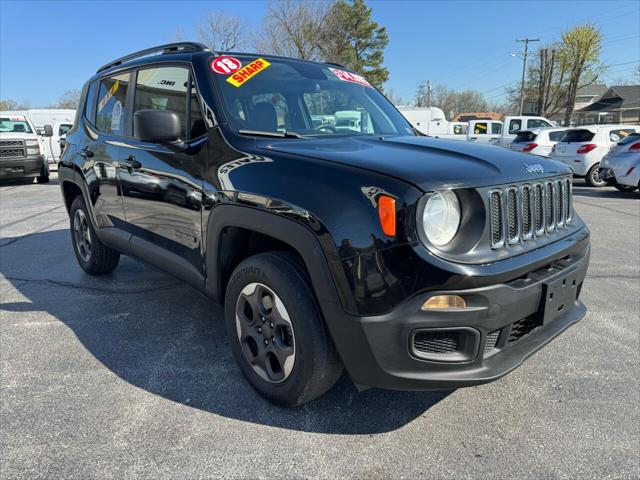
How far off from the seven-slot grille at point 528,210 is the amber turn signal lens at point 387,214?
1.53ft

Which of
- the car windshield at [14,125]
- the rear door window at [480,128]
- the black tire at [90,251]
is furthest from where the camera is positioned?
the rear door window at [480,128]

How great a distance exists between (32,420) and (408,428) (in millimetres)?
1926

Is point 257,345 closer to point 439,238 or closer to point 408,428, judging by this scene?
point 408,428

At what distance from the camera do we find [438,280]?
5.98 ft

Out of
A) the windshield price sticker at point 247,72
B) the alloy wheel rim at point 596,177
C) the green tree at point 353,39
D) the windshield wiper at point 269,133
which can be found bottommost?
the alloy wheel rim at point 596,177

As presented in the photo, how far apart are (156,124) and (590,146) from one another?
1328 centimetres

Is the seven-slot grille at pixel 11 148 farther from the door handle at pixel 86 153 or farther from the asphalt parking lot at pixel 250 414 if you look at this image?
the asphalt parking lot at pixel 250 414

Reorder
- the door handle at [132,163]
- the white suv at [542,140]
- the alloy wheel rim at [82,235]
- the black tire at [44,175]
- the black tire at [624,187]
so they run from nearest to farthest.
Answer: the door handle at [132,163] < the alloy wheel rim at [82,235] < the black tire at [624,187] < the black tire at [44,175] < the white suv at [542,140]

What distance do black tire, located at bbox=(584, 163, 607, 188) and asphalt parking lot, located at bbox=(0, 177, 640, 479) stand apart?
10798 millimetres

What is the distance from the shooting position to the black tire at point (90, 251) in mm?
4523

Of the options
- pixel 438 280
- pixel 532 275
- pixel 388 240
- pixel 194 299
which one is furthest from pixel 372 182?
pixel 194 299

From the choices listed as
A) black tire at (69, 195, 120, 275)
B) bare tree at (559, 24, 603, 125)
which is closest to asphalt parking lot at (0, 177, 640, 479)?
black tire at (69, 195, 120, 275)

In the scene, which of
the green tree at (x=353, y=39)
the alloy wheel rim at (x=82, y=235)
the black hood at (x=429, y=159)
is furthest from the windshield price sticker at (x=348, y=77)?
the green tree at (x=353, y=39)

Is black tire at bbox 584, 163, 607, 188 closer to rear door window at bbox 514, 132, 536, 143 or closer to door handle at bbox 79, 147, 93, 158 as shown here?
rear door window at bbox 514, 132, 536, 143
